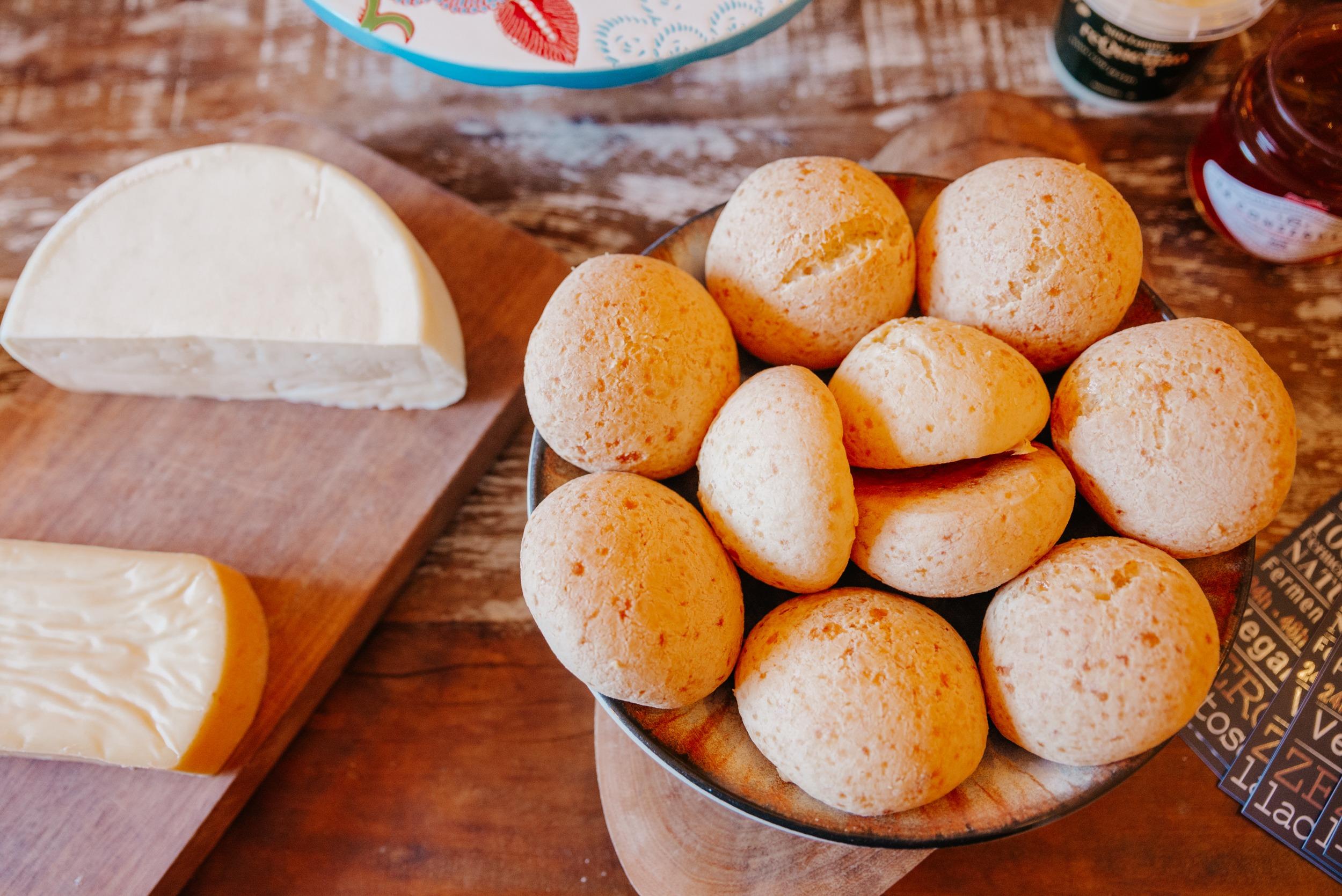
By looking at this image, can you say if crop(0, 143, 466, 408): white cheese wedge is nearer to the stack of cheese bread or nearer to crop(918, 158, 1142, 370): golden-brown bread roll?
the stack of cheese bread

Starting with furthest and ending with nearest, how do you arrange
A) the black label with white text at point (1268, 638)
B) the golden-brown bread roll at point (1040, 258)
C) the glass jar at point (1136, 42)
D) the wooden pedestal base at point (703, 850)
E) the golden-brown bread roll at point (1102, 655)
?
1. the glass jar at point (1136, 42)
2. the black label with white text at point (1268, 638)
3. the wooden pedestal base at point (703, 850)
4. the golden-brown bread roll at point (1040, 258)
5. the golden-brown bread roll at point (1102, 655)

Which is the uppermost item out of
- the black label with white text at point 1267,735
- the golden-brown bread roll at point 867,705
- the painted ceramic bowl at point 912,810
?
the golden-brown bread roll at point 867,705

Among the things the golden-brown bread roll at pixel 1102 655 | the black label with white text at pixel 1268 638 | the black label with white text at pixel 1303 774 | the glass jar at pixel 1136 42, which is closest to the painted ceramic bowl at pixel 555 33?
the glass jar at pixel 1136 42

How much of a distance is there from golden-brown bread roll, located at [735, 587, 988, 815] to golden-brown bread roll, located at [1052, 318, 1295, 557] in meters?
0.19

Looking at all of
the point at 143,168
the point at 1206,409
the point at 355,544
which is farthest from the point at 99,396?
the point at 1206,409

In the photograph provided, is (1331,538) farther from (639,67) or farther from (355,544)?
(355,544)

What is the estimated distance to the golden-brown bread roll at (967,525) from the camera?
2.17 feet

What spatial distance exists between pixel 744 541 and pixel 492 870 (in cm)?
56

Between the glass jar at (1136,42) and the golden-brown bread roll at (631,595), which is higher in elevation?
the glass jar at (1136,42)

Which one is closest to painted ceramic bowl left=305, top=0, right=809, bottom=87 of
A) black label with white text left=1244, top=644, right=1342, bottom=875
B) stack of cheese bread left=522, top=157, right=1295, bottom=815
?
stack of cheese bread left=522, top=157, right=1295, bottom=815

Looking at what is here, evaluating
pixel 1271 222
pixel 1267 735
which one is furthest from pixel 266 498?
pixel 1271 222

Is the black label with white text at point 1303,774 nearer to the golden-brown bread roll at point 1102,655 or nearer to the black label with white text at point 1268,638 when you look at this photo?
the black label with white text at point 1268,638

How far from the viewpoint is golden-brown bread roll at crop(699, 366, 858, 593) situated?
2.14 feet

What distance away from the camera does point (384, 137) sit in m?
1.32
